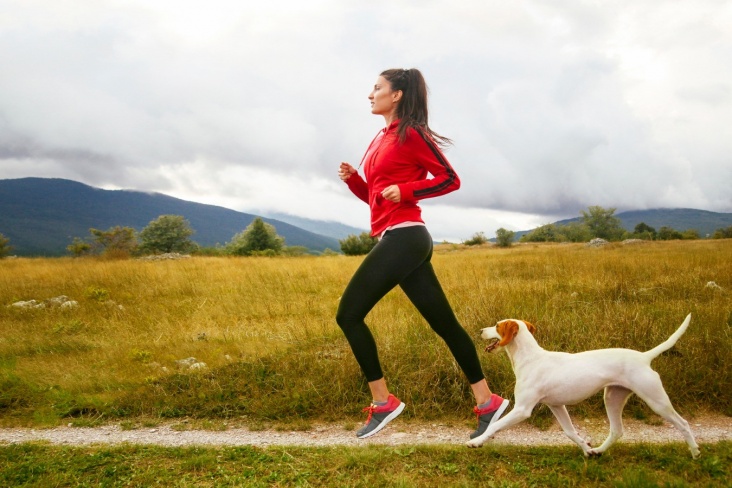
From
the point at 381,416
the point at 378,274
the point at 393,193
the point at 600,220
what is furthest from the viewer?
the point at 600,220

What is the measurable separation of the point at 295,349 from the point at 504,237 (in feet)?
131

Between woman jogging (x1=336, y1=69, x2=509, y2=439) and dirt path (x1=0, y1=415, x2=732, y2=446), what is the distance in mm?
480

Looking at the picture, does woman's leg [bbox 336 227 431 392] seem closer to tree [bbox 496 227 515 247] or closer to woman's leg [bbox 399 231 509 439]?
woman's leg [bbox 399 231 509 439]

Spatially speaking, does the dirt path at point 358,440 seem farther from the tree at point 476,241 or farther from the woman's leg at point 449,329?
the tree at point 476,241

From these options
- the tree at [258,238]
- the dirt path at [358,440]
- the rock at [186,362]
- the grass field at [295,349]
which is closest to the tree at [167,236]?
the tree at [258,238]

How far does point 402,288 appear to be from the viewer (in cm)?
375

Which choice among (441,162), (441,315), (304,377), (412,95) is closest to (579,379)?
(441,315)

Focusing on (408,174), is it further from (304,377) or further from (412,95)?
(304,377)

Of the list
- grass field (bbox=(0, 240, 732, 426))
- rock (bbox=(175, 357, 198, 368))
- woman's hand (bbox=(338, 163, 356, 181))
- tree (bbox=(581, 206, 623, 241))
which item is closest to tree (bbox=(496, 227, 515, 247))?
grass field (bbox=(0, 240, 732, 426))

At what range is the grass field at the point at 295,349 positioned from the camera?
4.93 metres

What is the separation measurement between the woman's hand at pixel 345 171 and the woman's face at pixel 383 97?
56 centimetres

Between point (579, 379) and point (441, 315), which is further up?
point (441, 315)

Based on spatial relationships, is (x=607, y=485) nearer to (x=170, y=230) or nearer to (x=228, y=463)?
(x=228, y=463)

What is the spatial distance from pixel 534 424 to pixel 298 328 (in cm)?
403
